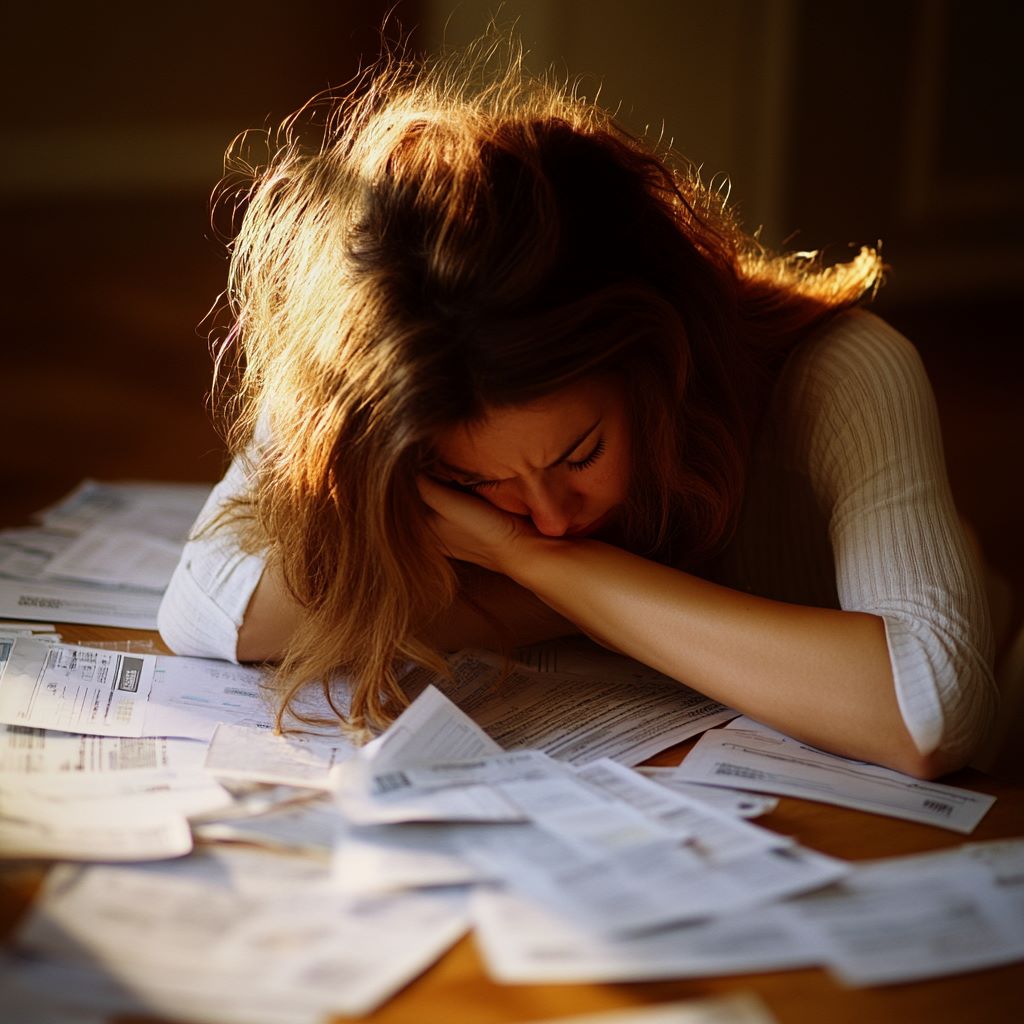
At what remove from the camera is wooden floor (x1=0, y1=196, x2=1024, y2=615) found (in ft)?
9.63

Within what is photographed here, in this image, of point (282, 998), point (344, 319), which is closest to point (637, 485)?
point (344, 319)

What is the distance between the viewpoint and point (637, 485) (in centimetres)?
113

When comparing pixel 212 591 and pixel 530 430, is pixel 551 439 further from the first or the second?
pixel 212 591

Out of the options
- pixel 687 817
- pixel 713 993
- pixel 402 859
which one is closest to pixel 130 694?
pixel 402 859

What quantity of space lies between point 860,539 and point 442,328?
1.32 ft

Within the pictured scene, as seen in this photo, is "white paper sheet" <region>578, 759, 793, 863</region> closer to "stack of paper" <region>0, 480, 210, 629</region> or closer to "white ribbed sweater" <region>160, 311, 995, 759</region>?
"white ribbed sweater" <region>160, 311, 995, 759</region>

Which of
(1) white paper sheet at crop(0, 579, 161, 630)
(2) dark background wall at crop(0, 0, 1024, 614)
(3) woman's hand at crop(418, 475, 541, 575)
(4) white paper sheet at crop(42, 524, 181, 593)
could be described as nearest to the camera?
(3) woman's hand at crop(418, 475, 541, 575)

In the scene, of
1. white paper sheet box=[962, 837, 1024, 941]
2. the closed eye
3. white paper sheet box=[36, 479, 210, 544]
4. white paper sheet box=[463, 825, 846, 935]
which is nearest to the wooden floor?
white paper sheet box=[36, 479, 210, 544]

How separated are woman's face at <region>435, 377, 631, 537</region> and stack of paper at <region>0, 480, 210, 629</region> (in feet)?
1.52

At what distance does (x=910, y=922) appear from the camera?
2.49 ft

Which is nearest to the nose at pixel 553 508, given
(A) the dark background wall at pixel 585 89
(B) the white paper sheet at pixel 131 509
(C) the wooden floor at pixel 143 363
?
(B) the white paper sheet at pixel 131 509

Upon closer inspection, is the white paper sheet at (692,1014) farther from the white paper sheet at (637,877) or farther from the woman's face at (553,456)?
the woman's face at (553,456)

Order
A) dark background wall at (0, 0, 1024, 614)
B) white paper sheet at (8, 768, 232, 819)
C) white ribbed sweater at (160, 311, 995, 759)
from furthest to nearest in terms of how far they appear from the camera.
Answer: dark background wall at (0, 0, 1024, 614), white ribbed sweater at (160, 311, 995, 759), white paper sheet at (8, 768, 232, 819)

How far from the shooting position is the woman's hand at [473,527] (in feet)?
3.60
